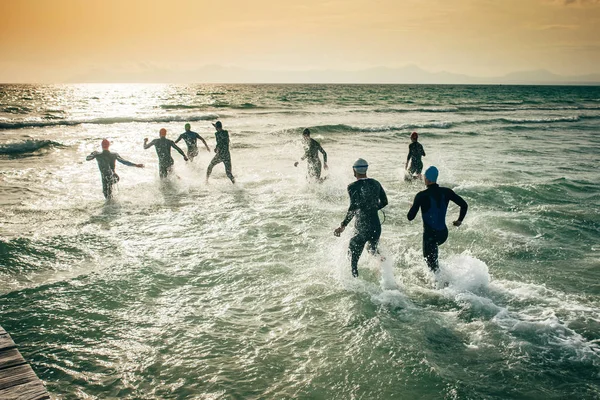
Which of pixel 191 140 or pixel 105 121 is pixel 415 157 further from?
pixel 105 121

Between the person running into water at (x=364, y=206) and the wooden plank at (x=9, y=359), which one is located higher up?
the person running into water at (x=364, y=206)

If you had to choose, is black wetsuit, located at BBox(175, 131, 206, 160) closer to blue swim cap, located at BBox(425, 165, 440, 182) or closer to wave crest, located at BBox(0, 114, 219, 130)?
blue swim cap, located at BBox(425, 165, 440, 182)

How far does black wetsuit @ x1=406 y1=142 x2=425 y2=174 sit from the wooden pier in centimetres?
1217

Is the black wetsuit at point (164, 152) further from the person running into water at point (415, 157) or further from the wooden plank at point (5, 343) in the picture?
the wooden plank at point (5, 343)

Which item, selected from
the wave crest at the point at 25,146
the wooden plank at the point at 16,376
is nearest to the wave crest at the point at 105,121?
the wave crest at the point at 25,146

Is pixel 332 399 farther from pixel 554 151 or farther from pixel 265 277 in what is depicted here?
pixel 554 151

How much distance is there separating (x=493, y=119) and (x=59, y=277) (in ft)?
135

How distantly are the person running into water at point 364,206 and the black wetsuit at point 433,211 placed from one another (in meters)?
0.55

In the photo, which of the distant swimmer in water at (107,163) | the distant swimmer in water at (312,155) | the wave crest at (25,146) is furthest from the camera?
the wave crest at (25,146)

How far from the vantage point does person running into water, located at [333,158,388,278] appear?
6.16 metres

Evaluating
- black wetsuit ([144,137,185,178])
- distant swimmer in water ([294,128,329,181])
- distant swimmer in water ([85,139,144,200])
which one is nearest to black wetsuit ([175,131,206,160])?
black wetsuit ([144,137,185,178])

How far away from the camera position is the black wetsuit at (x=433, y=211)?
6012mm

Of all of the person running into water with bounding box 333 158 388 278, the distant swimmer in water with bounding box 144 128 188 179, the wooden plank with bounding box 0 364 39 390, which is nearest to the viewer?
the wooden plank with bounding box 0 364 39 390

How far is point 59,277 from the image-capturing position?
6.99 meters
